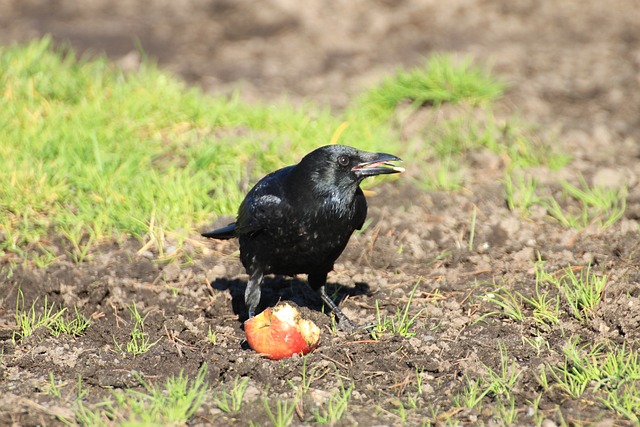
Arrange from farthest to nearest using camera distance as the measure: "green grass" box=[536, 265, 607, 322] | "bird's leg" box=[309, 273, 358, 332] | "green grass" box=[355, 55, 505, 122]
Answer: "green grass" box=[355, 55, 505, 122] < "bird's leg" box=[309, 273, 358, 332] < "green grass" box=[536, 265, 607, 322]

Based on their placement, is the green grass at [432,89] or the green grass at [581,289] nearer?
the green grass at [581,289]

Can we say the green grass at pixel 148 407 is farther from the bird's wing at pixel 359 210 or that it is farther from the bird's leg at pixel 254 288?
the bird's wing at pixel 359 210

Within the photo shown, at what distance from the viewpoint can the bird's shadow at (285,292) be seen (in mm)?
5012

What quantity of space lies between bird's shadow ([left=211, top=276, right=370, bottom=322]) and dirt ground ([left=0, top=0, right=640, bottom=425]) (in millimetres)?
14

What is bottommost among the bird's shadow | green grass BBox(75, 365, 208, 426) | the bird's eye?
the bird's shadow

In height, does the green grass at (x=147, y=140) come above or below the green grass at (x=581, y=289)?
above

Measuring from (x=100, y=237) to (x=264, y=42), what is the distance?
370cm

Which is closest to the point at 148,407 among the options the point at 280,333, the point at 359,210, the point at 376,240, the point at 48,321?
the point at 280,333

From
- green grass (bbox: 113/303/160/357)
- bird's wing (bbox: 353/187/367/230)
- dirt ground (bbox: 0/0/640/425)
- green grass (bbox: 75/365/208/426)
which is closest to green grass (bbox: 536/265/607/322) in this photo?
dirt ground (bbox: 0/0/640/425)

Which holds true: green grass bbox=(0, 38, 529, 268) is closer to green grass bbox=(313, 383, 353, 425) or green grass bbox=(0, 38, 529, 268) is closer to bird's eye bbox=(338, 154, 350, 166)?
bird's eye bbox=(338, 154, 350, 166)

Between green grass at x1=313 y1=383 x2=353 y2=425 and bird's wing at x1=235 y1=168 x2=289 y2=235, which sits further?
bird's wing at x1=235 y1=168 x2=289 y2=235

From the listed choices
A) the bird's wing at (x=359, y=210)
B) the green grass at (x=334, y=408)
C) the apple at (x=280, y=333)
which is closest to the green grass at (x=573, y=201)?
the bird's wing at (x=359, y=210)

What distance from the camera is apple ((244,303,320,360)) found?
409 cm

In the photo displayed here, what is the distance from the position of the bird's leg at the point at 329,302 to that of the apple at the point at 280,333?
43 cm
